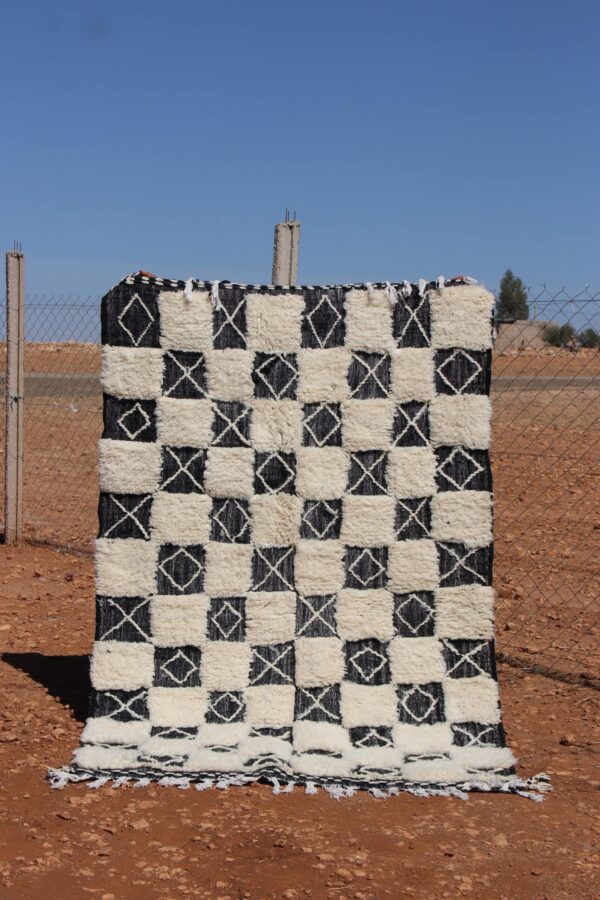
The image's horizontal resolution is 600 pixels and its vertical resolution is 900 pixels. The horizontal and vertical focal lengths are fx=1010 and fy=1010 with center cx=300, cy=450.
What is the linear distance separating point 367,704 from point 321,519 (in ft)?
2.46

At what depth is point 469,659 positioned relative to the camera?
4008 mm

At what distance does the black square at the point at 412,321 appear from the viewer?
4.03 meters

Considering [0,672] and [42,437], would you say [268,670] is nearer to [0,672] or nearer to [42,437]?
[0,672]

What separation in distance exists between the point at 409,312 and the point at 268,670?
1.53 meters

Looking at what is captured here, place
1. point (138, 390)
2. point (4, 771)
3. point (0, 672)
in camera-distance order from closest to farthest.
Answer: point (4, 771) < point (138, 390) < point (0, 672)

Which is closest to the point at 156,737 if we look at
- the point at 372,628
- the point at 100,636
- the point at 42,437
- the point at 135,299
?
the point at 100,636

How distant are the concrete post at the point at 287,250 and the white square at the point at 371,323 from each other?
4.31ft

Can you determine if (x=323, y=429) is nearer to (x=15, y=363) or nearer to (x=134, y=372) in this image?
(x=134, y=372)

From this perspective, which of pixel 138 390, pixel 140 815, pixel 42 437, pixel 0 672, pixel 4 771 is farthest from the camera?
pixel 42 437

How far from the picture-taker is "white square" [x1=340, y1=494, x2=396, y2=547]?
402 cm

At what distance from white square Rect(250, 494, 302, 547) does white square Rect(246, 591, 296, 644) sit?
21 centimetres

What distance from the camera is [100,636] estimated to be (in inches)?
159

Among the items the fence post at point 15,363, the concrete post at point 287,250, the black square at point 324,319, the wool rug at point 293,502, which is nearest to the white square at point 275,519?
the wool rug at point 293,502

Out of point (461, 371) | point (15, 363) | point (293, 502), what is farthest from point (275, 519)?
point (15, 363)
